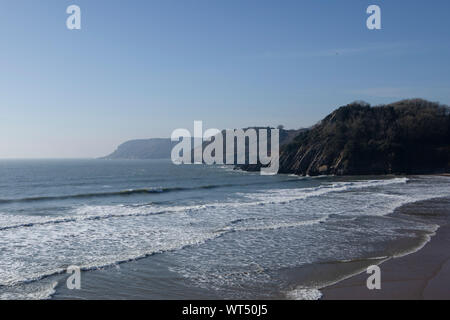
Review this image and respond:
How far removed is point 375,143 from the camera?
233ft

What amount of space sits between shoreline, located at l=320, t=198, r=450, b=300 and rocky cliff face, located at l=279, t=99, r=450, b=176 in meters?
55.0

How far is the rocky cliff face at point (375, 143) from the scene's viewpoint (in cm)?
6806

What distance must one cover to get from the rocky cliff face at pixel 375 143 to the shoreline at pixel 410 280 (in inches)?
2164

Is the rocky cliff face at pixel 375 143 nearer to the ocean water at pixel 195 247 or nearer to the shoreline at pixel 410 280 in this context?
the ocean water at pixel 195 247

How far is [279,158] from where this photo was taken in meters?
80.9

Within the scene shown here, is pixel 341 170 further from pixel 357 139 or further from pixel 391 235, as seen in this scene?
pixel 391 235
